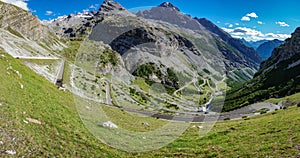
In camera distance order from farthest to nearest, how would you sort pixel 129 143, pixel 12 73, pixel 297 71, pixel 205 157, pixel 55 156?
1. pixel 297 71
2. pixel 12 73
3. pixel 129 143
4. pixel 205 157
5. pixel 55 156

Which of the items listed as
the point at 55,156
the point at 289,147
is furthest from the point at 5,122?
the point at 289,147

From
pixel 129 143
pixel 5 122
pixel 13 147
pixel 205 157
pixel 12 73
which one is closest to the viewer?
pixel 13 147

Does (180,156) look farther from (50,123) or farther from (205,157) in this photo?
(50,123)

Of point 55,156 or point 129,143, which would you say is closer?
point 55,156

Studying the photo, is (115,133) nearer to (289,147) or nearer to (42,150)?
(42,150)

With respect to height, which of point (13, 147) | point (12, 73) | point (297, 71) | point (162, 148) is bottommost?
point (162, 148)

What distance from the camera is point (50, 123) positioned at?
2647 cm

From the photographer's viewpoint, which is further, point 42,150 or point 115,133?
point 115,133

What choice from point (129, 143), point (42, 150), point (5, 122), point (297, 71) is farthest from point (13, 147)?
point (297, 71)

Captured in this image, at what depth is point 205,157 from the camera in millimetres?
25172

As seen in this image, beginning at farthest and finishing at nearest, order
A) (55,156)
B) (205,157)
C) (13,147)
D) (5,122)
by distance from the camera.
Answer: (205,157) → (5,122) → (55,156) → (13,147)

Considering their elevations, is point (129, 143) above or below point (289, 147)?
below

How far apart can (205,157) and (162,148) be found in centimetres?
612

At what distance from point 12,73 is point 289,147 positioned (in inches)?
1657
